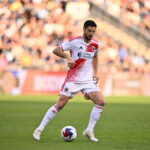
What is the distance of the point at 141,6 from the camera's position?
31.2m

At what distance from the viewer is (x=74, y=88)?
8570 mm

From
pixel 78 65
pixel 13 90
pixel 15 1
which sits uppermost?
pixel 15 1

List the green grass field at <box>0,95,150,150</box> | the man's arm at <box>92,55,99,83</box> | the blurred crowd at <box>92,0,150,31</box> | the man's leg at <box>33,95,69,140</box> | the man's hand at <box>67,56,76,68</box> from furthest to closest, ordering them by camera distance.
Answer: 1. the blurred crowd at <box>92,0,150,31</box>
2. the man's arm at <box>92,55,99,83</box>
3. the man's leg at <box>33,95,69,140</box>
4. the man's hand at <box>67,56,76,68</box>
5. the green grass field at <box>0,95,150,150</box>

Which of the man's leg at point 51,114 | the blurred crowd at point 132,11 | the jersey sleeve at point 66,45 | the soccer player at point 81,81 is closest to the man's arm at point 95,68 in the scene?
the soccer player at point 81,81

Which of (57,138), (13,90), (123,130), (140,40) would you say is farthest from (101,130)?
(140,40)

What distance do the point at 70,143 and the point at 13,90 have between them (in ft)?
58.0

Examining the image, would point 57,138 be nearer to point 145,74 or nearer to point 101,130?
point 101,130

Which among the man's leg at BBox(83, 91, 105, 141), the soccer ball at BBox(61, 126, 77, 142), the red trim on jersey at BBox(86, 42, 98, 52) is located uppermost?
the red trim on jersey at BBox(86, 42, 98, 52)

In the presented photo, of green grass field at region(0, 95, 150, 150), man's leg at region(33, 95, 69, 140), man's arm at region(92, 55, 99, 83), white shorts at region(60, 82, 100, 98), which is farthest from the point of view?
man's arm at region(92, 55, 99, 83)

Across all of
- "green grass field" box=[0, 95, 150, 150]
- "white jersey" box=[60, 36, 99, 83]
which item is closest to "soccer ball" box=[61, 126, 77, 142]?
"green grass field" box=[0, 95, 150, 150]

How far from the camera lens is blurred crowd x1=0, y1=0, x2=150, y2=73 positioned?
25.6 metres

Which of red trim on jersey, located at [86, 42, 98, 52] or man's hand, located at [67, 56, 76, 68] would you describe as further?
red trim on jersey, located at [86, 42, 98, 52]

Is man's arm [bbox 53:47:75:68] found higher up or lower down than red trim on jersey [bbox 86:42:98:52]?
lower down

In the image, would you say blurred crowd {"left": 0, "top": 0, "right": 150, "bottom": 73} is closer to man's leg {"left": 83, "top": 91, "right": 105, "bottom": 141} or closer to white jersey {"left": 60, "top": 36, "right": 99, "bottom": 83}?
white jersey {"left": 60, "top": 36, "right": 99, "bottom": 83}
